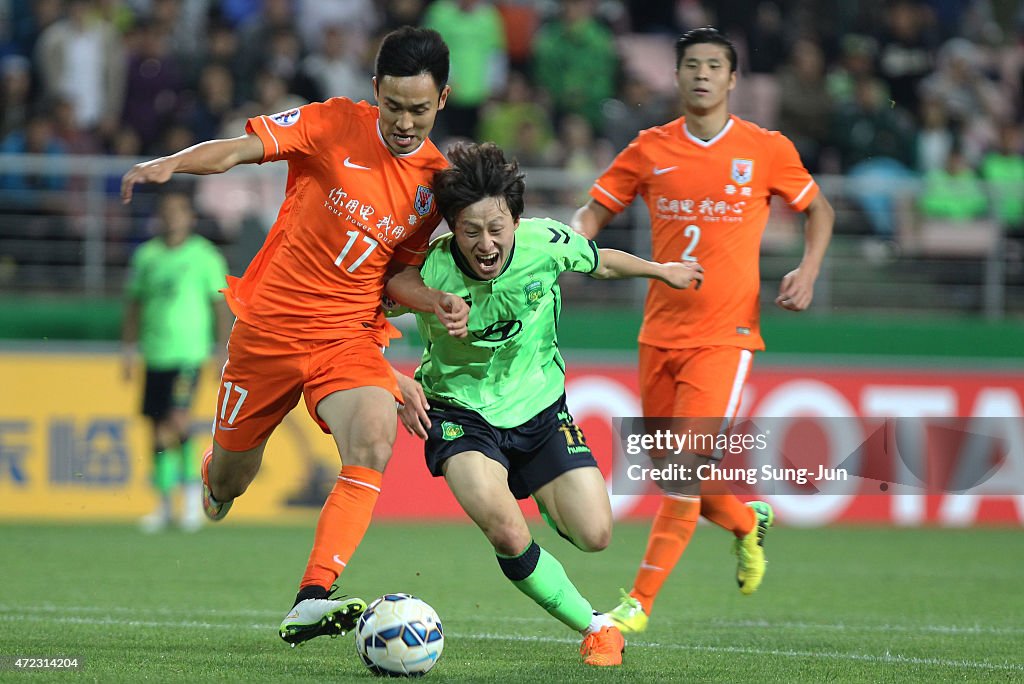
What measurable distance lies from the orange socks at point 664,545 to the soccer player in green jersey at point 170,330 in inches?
236

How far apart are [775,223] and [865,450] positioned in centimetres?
231

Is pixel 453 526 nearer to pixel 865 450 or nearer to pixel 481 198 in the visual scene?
pixel 865 450

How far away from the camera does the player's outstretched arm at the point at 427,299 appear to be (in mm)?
5547

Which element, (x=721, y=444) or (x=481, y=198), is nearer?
(x=481, y=198)

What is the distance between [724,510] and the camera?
7020 millimetres

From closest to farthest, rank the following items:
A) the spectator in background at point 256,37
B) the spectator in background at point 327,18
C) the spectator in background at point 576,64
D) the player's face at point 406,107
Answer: the player's face at point 406,107 → the spectator in background at point 256,37 → the spectator in background at point 576,64 → the spectator in background at point 327,18

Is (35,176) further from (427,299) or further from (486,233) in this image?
(486,233)

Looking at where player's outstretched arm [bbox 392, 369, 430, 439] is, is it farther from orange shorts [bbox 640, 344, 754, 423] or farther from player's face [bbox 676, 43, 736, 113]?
player's face [bbox 676, 43, 736, 113]

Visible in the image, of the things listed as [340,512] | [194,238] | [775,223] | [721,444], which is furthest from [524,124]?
[340,512]

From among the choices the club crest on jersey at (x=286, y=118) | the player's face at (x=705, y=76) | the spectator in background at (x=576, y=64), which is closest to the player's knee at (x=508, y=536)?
the club crest on jersey at (x=286, y=118)

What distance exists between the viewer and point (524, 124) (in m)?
13.9

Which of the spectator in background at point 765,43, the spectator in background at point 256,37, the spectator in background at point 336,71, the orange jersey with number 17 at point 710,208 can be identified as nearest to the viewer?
the orange jersey with number 17 at point 710,208

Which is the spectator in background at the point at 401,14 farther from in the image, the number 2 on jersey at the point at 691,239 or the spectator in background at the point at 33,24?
the number 2 on jersey at the point at 691,239

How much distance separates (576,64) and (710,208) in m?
8.04
